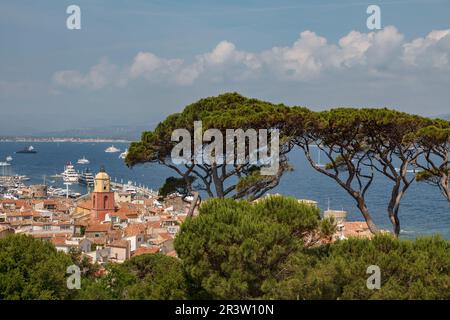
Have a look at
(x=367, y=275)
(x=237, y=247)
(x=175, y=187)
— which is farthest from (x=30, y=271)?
(x=367, y=275)

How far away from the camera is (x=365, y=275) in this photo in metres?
8.06

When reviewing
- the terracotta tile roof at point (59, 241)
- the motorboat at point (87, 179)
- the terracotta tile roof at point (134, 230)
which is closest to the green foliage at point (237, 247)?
the terracotta tile roof at point (59, 241)

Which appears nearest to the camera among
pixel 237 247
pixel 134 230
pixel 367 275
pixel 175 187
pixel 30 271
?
pixel 367 275

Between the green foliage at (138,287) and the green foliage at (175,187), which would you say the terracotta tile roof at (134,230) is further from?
the green foliage at (138,287)

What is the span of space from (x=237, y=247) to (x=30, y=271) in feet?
13.0

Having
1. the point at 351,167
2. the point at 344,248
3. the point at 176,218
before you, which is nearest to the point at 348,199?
the point at 176,218

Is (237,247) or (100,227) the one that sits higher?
(237,247)

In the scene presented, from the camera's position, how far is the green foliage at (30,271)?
369 inches

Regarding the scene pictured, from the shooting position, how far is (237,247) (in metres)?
8.30

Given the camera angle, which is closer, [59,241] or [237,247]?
[237,247]

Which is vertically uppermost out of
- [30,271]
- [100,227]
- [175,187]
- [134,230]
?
[175,187]

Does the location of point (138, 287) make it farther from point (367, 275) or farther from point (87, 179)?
point (87, 179)
